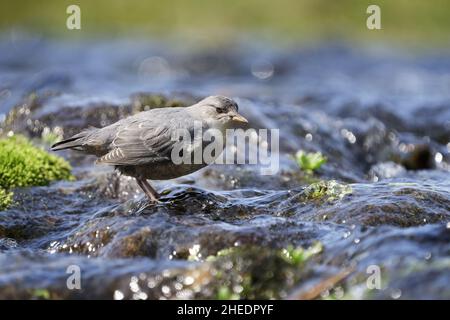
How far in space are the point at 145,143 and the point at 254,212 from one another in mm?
1264

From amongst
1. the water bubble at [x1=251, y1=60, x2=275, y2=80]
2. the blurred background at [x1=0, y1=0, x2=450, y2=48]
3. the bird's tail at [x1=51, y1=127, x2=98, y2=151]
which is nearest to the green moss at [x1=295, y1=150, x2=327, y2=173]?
the bird's tail at [x1=51, y1=127, x2=98, y2=151]

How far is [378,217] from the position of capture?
19.6ft

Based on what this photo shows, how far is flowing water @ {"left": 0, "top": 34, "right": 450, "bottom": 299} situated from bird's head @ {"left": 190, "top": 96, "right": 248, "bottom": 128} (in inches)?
28.1

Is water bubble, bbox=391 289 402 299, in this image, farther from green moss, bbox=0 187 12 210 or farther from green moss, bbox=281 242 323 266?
green moss, bbox=0 187 12 210

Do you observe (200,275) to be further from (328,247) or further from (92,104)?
(92,104)

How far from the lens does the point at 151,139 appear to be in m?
6.76

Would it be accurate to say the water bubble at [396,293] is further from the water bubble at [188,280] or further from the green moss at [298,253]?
the water bubble at [188,280]

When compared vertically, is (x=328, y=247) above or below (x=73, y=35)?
below

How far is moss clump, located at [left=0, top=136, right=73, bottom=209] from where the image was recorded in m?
7.70

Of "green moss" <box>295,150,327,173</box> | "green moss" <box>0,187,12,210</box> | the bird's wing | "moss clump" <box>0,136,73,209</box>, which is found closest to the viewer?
the bird's wing

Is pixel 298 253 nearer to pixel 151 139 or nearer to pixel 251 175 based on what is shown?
pixel 151 139
